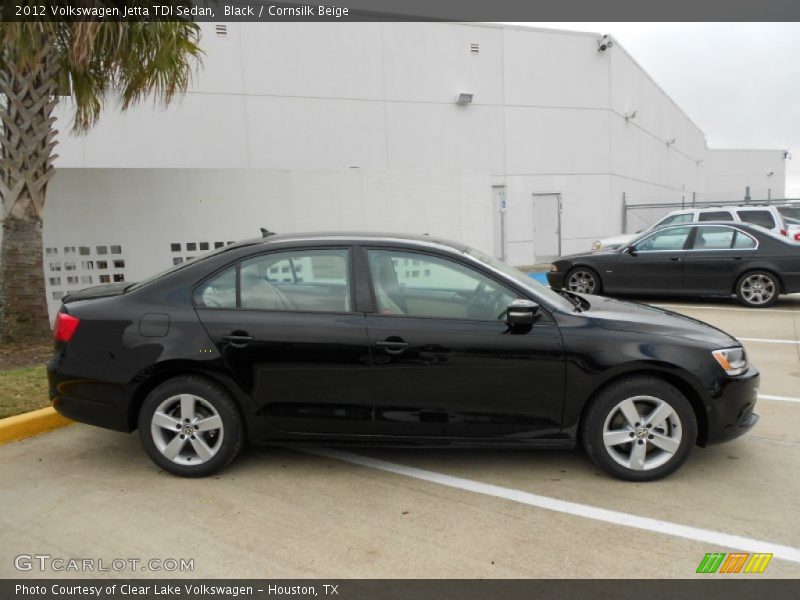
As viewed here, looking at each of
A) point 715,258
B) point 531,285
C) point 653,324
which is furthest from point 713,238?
point 531,285

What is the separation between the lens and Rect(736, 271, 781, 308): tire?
33.2 feet

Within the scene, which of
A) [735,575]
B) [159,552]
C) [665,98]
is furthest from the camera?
[665,98]

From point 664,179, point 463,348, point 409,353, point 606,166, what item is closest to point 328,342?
point 409,353

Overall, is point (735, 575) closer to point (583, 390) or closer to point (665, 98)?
point (583, 390)

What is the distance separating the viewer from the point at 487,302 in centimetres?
401

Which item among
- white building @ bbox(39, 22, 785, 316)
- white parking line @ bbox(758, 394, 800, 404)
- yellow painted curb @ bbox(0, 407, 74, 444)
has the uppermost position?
white building @ bbox(39, 22, 785, 316)

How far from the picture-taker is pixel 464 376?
385 centimetres

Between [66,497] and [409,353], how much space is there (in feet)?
7.58

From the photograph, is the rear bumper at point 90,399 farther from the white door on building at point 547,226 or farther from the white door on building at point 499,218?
the white door on building at point 547,226

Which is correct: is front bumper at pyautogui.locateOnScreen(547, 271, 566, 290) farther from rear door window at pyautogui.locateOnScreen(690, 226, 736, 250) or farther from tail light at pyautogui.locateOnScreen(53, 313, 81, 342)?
tail light at pyautogui.locateOnScreen(53, 313, 81, 342)

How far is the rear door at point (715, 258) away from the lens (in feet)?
33.5

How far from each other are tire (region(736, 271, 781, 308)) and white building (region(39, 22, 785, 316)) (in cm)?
525
